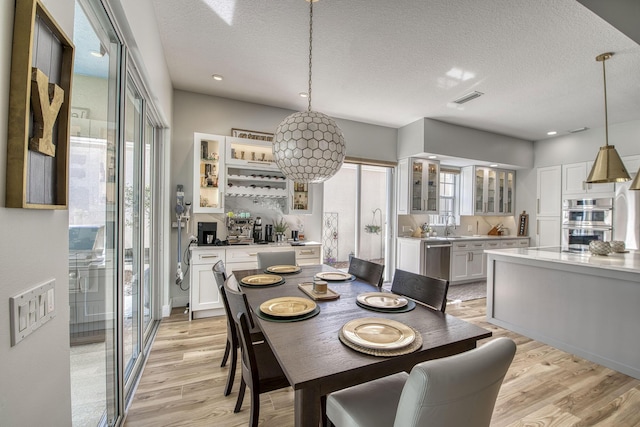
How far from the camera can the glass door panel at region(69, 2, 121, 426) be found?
49.1 inches

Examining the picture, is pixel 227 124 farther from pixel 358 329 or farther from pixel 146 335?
pixel 358 329

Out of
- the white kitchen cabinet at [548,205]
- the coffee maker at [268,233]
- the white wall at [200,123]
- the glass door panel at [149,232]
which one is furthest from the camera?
the white kitchen cabinet at [548,205]

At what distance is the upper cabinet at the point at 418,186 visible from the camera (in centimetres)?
498

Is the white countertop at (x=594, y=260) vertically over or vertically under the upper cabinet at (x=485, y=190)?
under

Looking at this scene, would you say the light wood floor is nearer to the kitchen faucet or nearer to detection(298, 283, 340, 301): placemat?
detection(298, 283, 340, 301): placemat

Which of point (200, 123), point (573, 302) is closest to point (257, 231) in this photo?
point (200, 123)

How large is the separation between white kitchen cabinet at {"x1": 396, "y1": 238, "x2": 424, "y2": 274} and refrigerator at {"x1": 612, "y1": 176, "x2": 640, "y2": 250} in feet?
10.1

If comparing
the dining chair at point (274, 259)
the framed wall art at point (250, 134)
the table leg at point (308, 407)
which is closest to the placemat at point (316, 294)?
the table leg at point (308, 407)

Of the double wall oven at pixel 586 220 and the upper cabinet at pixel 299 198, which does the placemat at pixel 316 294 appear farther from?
the double wall oven at pixel 586 220

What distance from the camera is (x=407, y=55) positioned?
9.18 feet

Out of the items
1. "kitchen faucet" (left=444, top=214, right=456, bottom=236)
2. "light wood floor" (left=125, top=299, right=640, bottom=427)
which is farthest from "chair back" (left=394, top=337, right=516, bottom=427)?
"kitchen faucet" (left=444, top=214, right=456, bottom=236)

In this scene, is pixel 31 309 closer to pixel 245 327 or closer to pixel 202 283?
pixel 245 327

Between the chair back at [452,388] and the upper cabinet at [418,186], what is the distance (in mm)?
4234

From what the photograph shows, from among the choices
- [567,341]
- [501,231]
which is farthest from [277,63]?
[501,231]
